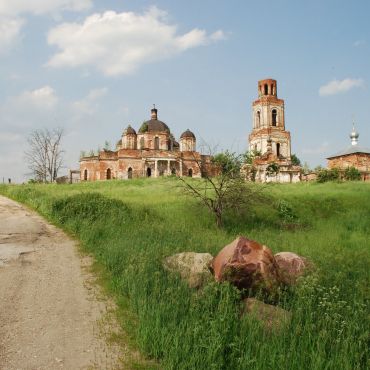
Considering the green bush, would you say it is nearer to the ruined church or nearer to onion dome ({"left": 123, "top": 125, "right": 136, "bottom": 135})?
the ruined church

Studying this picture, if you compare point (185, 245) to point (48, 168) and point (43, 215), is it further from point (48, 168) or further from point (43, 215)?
point (48, 168)

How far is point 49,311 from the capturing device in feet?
21.2

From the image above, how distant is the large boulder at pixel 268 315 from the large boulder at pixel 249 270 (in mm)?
522

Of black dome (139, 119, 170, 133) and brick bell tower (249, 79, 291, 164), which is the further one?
brick bell tower (249, 79, 291, 164)

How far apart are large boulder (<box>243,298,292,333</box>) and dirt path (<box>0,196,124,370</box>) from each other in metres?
2.10

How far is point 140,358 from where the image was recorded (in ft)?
17.0

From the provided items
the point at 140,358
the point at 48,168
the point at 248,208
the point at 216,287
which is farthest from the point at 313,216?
the point at 48,168

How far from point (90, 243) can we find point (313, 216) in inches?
454

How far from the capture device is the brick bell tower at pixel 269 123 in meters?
57.0

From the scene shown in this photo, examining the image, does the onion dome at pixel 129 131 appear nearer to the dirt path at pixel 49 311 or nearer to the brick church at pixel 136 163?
the brick church at pixel 136 163

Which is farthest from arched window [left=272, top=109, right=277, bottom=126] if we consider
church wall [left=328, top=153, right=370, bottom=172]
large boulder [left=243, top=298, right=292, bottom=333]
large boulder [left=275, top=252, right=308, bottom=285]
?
large boulder [left=243, top=298, right=292, bottom=333]

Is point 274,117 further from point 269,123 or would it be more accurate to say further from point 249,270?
point 249,270

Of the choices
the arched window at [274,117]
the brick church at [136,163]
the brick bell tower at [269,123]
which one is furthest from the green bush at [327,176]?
the arched window at [274,117]

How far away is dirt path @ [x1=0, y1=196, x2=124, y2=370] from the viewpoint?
509cm
